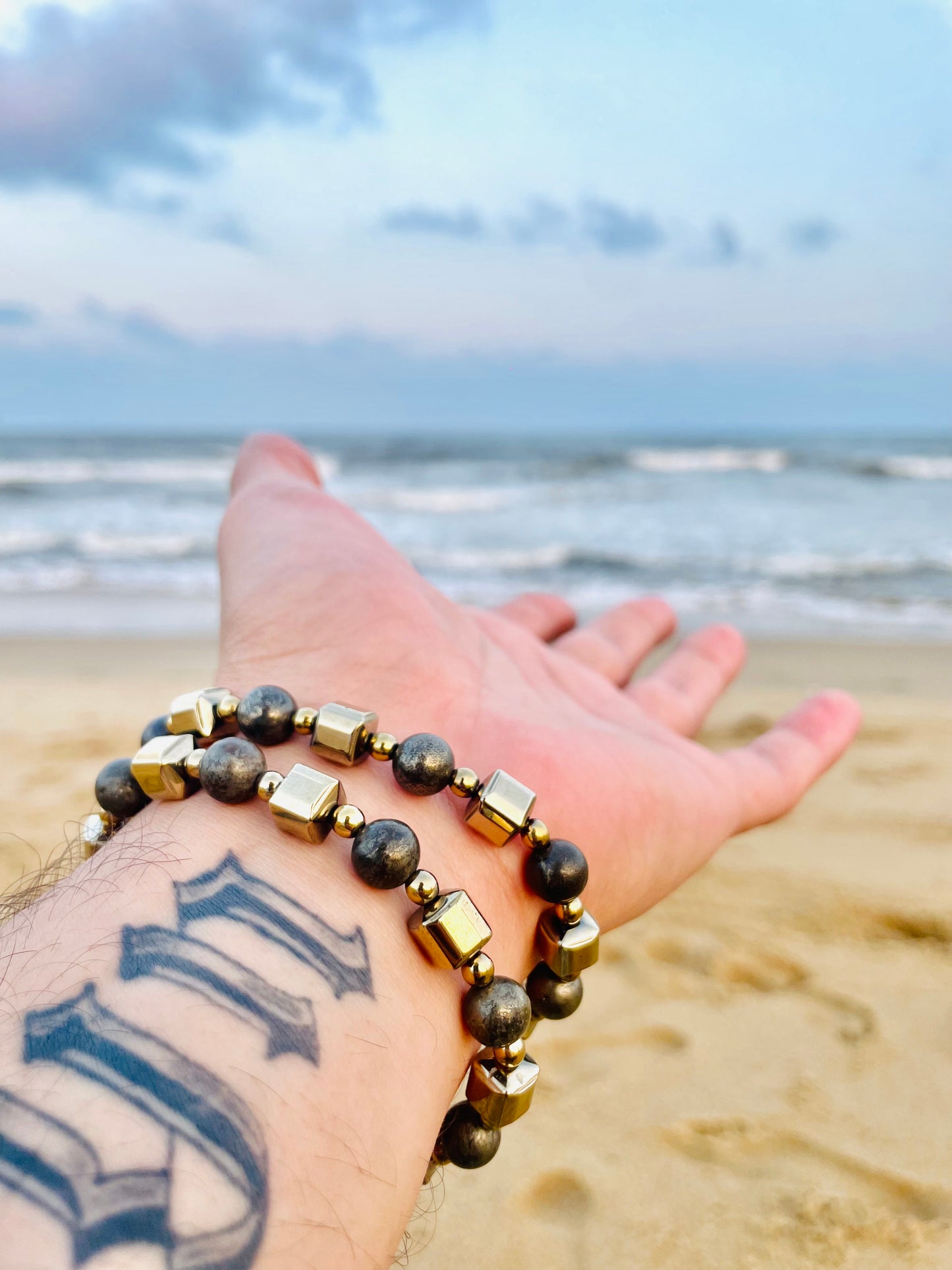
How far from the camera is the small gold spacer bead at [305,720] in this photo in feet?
4.56

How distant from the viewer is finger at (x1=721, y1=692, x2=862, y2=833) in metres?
2.18

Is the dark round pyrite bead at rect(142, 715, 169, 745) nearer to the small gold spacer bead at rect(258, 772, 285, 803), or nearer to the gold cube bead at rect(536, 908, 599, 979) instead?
the small gold spacer bead at rect(258, 772, 285, 803)

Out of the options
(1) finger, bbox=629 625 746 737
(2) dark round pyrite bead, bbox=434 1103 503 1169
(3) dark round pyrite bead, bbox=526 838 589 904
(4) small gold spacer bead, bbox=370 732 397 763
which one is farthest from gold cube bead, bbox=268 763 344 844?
(1) finger, bbox=629 625 746 737

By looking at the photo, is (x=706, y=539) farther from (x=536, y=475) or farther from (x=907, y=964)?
(x=536, y=475)

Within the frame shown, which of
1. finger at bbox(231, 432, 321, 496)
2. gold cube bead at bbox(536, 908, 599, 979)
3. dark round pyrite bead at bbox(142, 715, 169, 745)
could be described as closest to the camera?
gold cube bead at bbox(536, 908, 599, 979)

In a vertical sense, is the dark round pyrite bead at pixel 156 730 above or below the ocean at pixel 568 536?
above

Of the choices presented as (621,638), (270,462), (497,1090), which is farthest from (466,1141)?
(621,638)

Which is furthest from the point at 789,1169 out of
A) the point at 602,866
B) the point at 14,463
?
the point at 14,463

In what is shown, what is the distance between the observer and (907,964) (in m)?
2.08

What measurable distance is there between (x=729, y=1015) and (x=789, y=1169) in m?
0.43

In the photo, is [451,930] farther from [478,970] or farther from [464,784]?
[464,784]

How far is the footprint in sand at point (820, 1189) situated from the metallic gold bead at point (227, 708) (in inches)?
43.6

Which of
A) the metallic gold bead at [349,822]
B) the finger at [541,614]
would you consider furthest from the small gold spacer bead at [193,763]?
the finger at [541,614]

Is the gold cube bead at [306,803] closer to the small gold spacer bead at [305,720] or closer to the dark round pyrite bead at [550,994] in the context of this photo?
the small gold spacer bead at [305,720]
